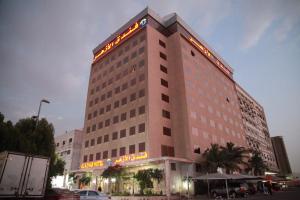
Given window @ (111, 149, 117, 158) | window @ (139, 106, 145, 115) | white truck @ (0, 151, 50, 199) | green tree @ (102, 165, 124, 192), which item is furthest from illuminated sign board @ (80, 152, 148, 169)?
white truck @ (0, 151, 50, 199)

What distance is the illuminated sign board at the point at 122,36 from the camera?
51.6 m

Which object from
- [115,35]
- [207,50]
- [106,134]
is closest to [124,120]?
[106,134]

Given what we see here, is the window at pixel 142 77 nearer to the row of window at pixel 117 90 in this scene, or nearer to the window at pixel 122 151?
the row of window at pixel 117 90

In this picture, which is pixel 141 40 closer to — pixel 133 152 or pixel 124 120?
pixel 124 120

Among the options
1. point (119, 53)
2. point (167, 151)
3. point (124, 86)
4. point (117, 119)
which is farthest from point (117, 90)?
point (167, 151)

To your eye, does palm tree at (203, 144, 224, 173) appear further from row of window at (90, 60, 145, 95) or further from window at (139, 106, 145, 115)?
row of window at (90, 60, 145, 95)

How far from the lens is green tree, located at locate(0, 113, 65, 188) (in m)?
20.2

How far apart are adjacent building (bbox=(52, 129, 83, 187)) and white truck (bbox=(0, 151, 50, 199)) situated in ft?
175

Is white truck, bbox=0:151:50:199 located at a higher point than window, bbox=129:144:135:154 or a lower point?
lower

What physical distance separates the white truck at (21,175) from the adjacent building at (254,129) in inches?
2807

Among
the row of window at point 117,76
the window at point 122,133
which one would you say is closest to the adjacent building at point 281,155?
the row of window at point 117,76

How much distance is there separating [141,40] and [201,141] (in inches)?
1005

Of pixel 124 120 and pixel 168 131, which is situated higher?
pixel 124 120

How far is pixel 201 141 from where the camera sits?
4403 cm
